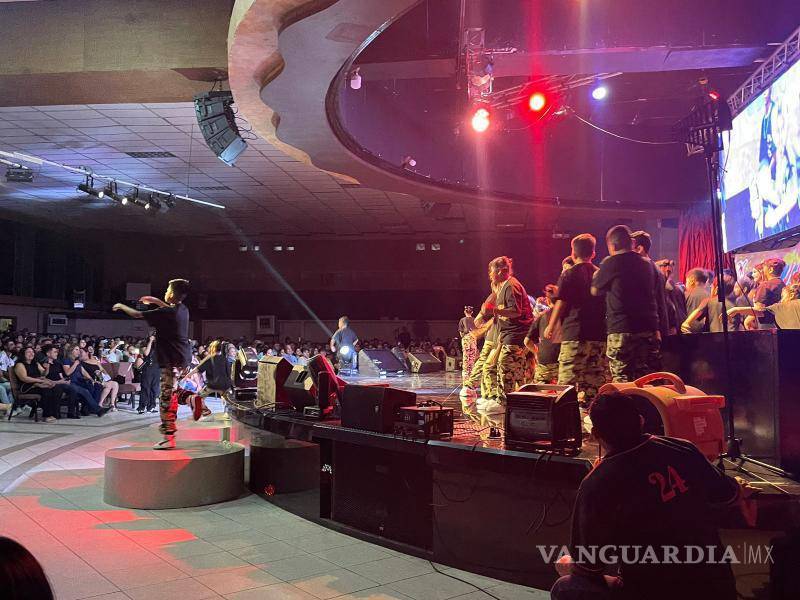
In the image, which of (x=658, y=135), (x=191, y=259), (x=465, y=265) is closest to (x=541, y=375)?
(x=658, y=135)

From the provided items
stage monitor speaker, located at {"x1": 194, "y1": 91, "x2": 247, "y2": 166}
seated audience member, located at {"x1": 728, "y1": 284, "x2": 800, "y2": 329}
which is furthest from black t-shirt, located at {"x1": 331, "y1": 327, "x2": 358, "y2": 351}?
seated audience member, located at {"x1": 728, "y1": 284, "x2": 800, "y2": 329}

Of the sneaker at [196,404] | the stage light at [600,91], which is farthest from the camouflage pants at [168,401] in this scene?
the stage light at [600,91]

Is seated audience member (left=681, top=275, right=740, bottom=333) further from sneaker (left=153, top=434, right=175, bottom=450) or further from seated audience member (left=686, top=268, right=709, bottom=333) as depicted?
sneaker (left=153, top=434, right=175, bottom=450)

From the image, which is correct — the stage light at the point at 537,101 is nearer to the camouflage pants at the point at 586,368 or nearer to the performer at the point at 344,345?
the camouflage pants at the point at 586,368

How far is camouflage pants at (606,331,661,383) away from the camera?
4258 mm

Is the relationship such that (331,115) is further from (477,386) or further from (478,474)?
(478,474)

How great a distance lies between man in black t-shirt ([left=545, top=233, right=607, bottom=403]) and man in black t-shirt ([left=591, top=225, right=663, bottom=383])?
0.55 meters

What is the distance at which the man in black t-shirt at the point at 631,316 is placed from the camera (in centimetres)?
426

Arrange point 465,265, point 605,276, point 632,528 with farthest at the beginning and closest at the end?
point 465,265, point 605,276, point 632,528

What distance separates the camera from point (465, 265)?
20.4 meters

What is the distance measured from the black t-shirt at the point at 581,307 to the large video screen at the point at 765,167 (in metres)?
2.69

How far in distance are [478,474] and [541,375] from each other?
2.61 m

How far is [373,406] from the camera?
4414 millimetres

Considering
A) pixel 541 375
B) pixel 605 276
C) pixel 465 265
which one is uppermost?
pixel 465 265
